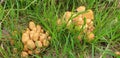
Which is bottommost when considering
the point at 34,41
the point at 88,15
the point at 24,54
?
the point at 24,54

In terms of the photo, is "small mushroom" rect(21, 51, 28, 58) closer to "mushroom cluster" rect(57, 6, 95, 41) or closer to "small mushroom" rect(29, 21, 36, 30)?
"small mushroom" rect(29, 21, 36, 30)

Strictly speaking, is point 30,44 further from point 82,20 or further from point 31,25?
point 82,20

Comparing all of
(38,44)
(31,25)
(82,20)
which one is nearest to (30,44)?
(38,44)

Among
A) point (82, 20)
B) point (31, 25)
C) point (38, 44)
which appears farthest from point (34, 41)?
point (82, 20)

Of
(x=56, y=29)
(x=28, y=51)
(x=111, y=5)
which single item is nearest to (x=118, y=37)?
(x=111, y=5)

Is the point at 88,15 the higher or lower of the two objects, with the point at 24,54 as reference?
higher

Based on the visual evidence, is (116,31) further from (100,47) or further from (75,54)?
(75,54)

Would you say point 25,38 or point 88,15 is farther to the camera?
point 88,15

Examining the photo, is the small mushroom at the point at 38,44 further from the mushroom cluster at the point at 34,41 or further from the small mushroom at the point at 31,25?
the small mushroom at the point at 31,25
